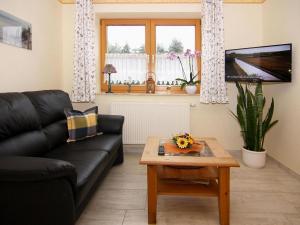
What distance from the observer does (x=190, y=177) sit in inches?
82.4

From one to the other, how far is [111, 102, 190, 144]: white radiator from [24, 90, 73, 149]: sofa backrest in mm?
999

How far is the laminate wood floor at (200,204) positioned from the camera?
204 centimetres

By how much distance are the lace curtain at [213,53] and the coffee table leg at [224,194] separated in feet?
6.02

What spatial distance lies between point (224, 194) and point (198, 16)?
2.95 meters

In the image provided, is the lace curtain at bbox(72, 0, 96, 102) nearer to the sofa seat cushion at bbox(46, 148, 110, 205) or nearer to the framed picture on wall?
the framed picture on wall

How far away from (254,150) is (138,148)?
1722 millimetres

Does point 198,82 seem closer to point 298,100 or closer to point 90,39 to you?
point 298,100

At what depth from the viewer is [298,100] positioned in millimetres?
2850

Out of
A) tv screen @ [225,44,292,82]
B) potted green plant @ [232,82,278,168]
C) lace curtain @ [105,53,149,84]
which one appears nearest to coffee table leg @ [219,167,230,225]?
potted green plant @ [232,82,278,168]

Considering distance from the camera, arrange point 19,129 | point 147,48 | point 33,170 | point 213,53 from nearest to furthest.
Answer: point 33,170
point 19,129
point 213,53
point 147,48

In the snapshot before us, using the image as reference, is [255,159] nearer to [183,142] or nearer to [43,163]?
[183,142]

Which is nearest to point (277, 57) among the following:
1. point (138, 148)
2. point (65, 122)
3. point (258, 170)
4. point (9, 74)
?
point (258, 170)

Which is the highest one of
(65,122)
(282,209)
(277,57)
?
(277,57)

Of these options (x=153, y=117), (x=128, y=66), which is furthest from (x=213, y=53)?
(x=128, y=66)
